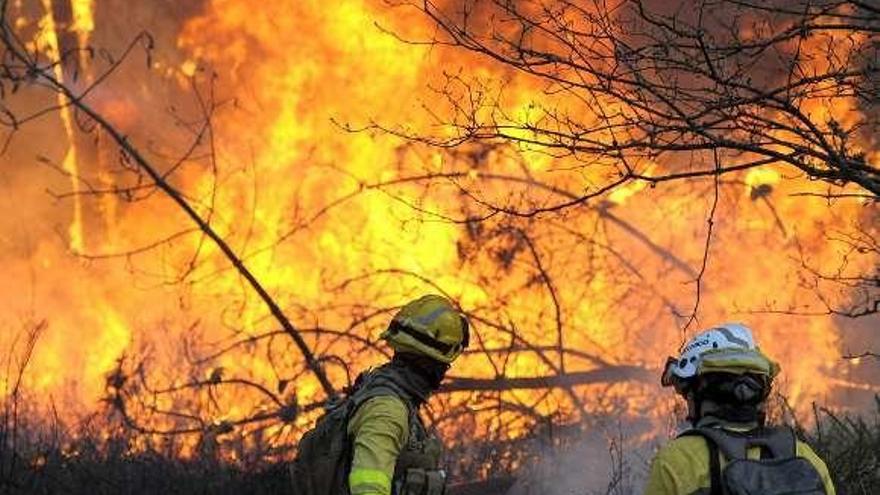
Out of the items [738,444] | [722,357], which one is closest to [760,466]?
[738,444]

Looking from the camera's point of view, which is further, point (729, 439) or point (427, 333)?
Result: point (427, 333)

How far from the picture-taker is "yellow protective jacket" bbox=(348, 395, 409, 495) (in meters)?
3.68

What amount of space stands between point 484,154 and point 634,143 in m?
5.42

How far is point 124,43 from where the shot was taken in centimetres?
1434

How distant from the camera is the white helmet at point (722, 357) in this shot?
10.4 ft

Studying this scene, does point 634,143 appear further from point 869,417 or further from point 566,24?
point 869,417

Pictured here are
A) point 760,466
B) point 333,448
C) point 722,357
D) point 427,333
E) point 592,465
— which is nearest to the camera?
point 760,466

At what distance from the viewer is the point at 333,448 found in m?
4.00

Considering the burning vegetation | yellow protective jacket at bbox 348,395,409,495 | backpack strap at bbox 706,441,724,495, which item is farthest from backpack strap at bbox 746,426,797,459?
the burning vegetation

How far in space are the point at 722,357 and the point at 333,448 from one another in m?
1.61

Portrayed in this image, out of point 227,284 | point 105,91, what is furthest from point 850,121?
point 105,91

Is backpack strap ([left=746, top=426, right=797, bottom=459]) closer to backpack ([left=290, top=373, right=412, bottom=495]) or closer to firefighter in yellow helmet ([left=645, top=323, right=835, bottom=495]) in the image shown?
firefighter in yellow helmet ([left=645, top=323, right=835, bottom=495])

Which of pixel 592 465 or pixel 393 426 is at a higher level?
pixel 592 465

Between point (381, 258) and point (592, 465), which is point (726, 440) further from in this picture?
point (381, 258)
